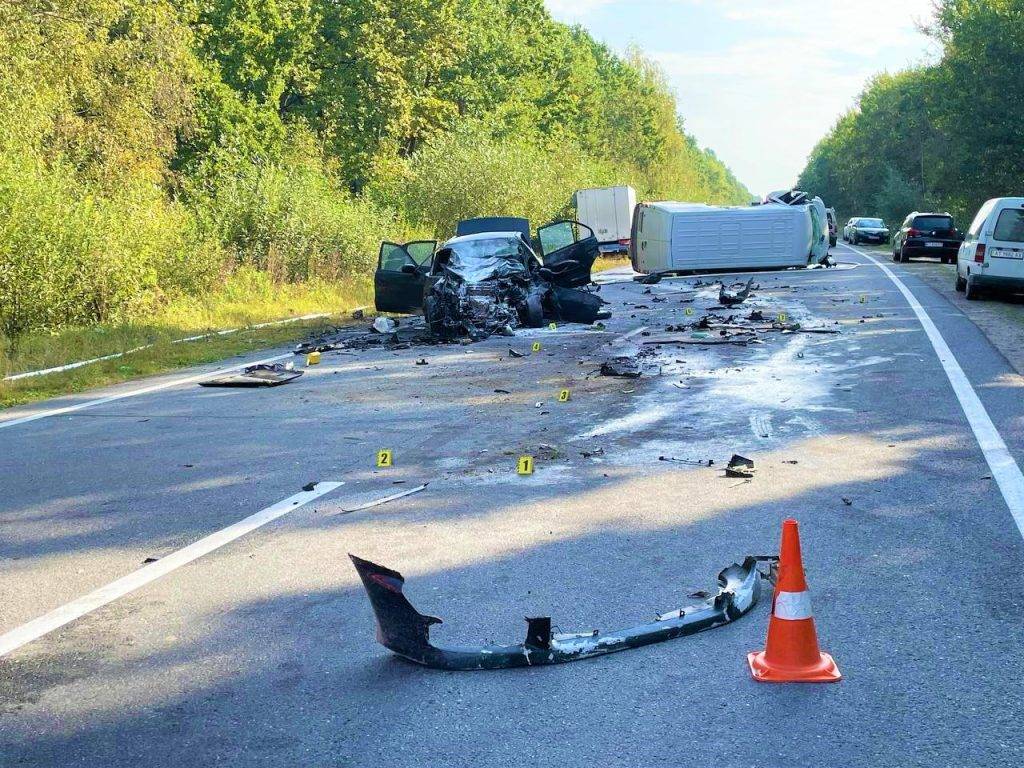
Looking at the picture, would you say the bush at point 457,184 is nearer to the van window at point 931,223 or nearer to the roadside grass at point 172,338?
the van window at point 931,223

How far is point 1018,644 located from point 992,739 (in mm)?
910

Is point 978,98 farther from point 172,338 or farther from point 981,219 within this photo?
point 172,338

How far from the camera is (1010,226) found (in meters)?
20.1

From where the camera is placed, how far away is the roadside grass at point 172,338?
13785 millimetres

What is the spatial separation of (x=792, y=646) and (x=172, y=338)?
15633 millimetres

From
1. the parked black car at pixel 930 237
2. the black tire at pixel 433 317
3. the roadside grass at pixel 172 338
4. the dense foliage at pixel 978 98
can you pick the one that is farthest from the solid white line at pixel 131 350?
the dense foliage at pixel 978 98

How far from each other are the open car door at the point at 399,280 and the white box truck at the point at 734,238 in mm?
15338

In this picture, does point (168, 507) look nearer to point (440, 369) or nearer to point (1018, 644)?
point (1018, 644)

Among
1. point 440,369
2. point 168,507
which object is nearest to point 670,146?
point 440,369

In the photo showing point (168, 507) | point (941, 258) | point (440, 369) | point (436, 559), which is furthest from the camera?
point (941, 258)

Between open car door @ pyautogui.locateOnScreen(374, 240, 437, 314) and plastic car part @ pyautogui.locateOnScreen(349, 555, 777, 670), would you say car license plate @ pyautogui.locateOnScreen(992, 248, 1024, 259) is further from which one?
plastic car part @ pyautogui.locateOnScreen(349, 555, 777, 670)

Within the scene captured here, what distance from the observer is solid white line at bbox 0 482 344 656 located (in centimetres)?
468

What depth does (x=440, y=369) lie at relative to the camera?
45.5 feet

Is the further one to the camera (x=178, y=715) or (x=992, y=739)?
(x=178, y=715)
